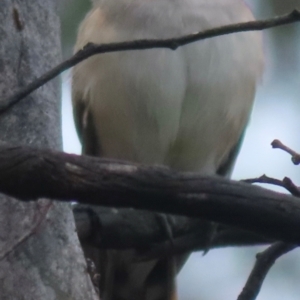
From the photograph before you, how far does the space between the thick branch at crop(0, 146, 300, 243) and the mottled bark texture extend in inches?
15.6

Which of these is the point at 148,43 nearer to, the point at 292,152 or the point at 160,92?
the point at 292,152

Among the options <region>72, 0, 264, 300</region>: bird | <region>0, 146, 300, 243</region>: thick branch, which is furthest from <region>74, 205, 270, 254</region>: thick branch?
<region>0, 146, 300, 243</region>: thick branch

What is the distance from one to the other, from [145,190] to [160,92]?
1.38 metres

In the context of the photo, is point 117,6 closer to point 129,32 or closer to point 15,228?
point 129,32

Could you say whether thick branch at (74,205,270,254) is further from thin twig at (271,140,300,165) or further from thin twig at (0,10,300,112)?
thin twig at (0,10,300,112)

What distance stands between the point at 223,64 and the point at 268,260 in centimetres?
87

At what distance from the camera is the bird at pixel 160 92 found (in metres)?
2.57

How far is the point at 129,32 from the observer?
2557 millimetres

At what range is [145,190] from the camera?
125cm

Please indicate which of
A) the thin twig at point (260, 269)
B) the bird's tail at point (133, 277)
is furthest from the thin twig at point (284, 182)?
the bird's tail at point (133, 277)

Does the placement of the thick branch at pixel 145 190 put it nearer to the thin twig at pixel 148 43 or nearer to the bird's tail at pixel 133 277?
the thin twig at pixel 148 43

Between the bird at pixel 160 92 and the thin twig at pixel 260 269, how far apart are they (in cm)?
69

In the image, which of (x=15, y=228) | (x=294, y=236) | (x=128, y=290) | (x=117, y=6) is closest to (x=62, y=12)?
(x=117, y=6)

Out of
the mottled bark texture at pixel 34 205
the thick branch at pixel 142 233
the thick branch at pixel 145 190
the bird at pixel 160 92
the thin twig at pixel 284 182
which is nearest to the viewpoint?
the thick branch at pixel 145 190
